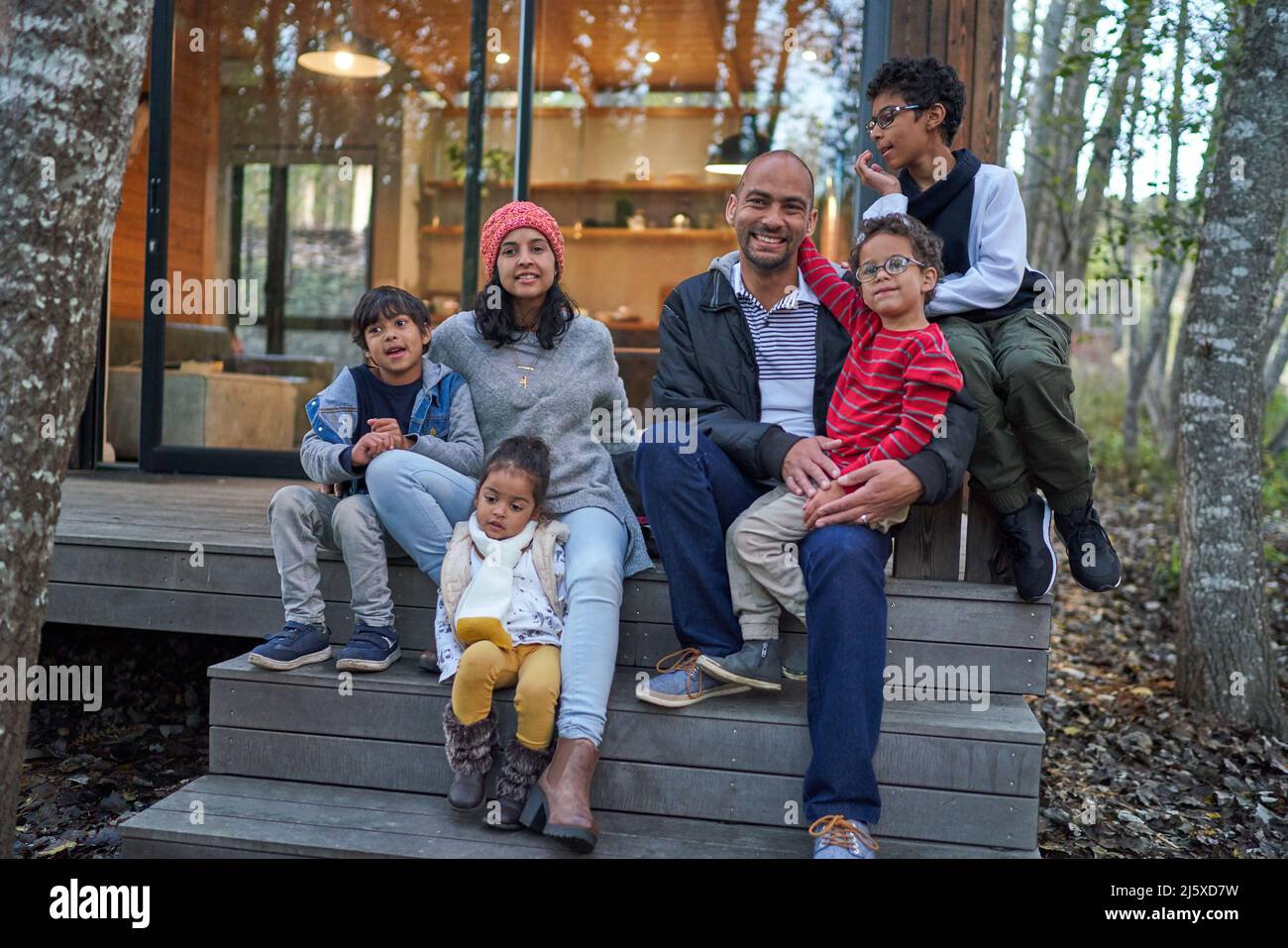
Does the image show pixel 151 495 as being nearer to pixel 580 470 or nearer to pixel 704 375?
pixel 580 470

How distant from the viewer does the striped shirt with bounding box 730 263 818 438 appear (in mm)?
2844

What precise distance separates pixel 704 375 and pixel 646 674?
757 millimetres

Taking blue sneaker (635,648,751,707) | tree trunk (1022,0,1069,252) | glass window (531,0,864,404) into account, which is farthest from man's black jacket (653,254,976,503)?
tree trunk (1022,0,1069,252)

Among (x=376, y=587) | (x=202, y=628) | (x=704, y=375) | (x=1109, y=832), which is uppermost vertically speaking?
(x=704, y=375)

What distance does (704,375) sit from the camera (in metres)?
2.86

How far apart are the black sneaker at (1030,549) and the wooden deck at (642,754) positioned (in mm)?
60

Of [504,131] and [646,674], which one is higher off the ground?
[504,131]

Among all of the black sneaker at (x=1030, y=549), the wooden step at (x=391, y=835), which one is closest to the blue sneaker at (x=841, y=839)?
the wooden step at (x=391, y=835)

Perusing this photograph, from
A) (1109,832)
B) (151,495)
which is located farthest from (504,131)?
(1109,832)

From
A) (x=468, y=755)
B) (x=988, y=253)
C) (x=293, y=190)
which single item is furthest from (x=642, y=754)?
(x=293, y=190)

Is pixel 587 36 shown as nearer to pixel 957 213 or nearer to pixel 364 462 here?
pixel 957 213

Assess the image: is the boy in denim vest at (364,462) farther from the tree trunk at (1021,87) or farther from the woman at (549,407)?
the tree trunk at (1021,87)

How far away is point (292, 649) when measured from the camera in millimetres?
2789

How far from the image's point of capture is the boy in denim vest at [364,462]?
2814 millimetres
